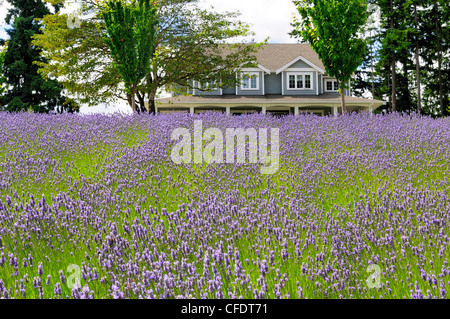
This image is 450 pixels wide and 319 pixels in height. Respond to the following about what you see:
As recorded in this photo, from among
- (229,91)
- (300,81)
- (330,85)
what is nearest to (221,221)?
(229,91)

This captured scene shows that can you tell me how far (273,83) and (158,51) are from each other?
12.5 meters

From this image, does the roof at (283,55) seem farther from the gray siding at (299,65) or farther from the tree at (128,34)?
the tree at (128,34)

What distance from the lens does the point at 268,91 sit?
3391cm

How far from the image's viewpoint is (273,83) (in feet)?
112

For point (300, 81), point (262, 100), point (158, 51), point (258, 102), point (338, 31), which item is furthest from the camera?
point (300, 81)

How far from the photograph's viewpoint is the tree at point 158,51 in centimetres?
2208

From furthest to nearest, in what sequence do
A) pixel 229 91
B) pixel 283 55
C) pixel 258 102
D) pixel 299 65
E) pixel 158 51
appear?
pixel 283 55, pixel 299 65, pixel 229 91, pixel 258 102, pixel 158 51

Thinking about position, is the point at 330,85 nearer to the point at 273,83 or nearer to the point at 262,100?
the point at 273,83

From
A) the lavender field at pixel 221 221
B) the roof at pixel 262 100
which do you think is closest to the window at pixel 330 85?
the roof at pixel 262 100

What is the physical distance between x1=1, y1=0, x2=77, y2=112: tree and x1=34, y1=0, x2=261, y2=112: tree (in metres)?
7.43

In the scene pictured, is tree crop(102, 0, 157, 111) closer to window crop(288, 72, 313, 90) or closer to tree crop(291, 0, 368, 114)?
tree crop(291, 0, 368, 114)

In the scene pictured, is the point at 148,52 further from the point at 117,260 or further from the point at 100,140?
the point at 117,260

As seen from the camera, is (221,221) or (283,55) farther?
(283,55)

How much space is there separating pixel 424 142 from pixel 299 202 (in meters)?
4.05
